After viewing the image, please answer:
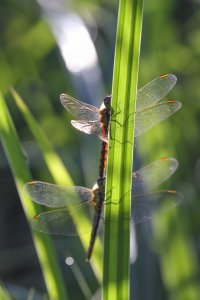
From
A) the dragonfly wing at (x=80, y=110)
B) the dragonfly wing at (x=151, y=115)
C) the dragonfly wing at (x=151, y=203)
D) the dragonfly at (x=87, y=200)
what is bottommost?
the dragonfly wing at (x=151, y=203)

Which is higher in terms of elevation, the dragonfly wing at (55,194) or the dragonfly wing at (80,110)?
the dragonfly wing at (80,110)

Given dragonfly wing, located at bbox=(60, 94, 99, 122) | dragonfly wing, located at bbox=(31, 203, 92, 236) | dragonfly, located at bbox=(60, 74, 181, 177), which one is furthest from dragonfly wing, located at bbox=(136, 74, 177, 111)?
dragonfly wing, located at bbox=(31, 203, 92, 236)

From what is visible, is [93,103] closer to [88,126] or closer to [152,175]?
[152,175]

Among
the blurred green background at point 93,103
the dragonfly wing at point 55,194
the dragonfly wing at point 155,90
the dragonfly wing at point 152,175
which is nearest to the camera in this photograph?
the dragonfly wing at point 155,90

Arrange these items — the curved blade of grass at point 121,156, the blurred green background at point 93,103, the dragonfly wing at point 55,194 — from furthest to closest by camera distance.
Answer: the blurred green background at point 93,103
the dragonfly wing at point 55,194
the curved blade of grass at point 121,156

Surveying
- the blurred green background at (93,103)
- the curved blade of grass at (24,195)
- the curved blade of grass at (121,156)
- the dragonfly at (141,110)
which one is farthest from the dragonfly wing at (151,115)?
the blurred green background at (93,103)

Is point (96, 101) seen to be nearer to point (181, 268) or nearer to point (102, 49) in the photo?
point (102, 49)

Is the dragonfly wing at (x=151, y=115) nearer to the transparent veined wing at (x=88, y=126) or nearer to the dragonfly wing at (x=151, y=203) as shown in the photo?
the transparent veined wing at (x=88, y=126)

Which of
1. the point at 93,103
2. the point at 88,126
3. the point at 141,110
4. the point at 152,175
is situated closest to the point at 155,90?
the point at 141,110

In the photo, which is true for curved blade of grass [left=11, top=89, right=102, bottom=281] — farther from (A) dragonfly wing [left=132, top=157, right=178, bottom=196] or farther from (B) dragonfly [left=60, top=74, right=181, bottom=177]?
(B) dragonfly [left=60, top=74, right=181, bottom=177]

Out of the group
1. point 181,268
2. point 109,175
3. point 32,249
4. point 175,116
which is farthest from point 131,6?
point 32,249
